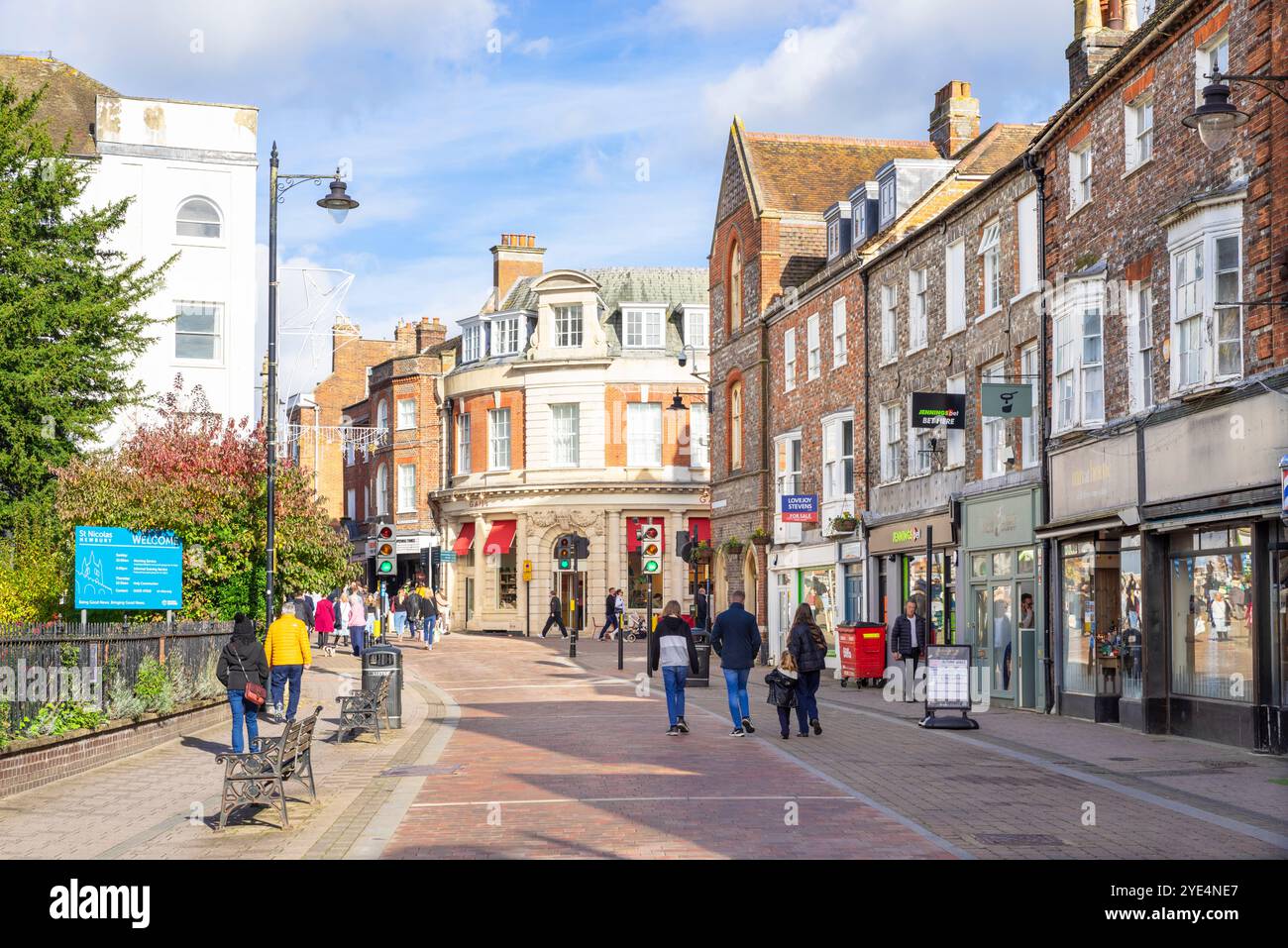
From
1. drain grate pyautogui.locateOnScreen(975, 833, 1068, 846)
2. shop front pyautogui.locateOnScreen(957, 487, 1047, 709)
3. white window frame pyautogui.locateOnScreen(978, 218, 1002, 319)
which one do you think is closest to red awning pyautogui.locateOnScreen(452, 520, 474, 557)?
shop front pyautogui.locateOnScreen(957, 487, 1047, 709)

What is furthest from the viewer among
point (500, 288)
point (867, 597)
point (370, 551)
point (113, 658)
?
point (500, 288)

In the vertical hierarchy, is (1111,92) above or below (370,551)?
above

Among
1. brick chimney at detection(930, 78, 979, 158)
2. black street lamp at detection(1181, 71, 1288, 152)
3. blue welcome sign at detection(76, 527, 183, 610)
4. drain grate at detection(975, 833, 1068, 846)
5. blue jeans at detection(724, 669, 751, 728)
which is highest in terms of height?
brick chimney at detection(930, 78, 979, 158)

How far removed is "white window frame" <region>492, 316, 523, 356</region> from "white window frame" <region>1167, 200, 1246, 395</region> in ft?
141

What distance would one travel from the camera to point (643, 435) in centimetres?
5916

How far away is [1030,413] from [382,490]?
154ft

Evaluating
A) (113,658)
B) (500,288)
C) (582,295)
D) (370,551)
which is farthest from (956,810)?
(500,288)

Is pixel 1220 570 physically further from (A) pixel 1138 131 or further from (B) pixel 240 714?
(B) pixel 240 714

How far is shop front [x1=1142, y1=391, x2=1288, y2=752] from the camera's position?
17359 millimetres

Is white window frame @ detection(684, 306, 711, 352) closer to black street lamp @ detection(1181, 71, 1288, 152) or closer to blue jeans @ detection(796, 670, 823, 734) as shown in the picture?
blue jeans @ detection(796, 670, 823, 734)

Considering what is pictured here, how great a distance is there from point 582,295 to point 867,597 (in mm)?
27818

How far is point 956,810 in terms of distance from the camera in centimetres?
1252

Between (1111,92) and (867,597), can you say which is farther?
(867,597)
